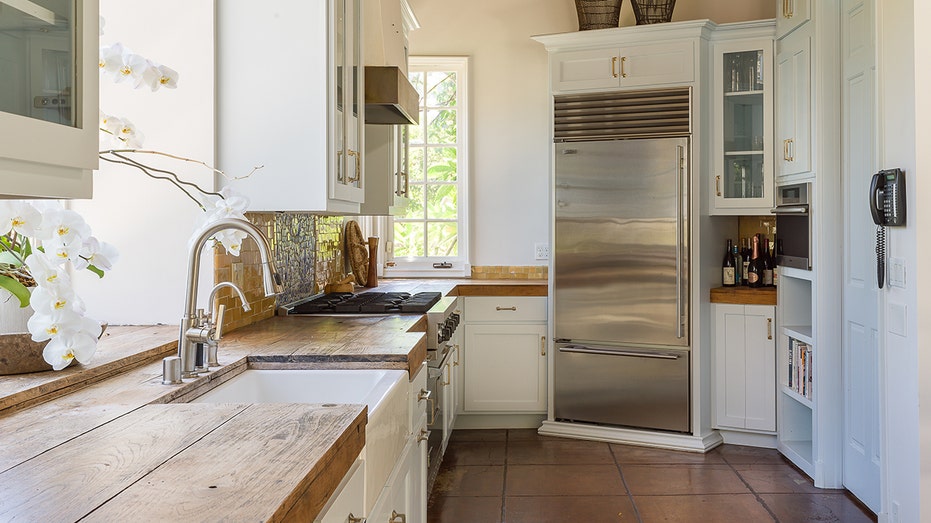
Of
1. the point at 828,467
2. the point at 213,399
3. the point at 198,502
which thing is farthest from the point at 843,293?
the point at 198,502

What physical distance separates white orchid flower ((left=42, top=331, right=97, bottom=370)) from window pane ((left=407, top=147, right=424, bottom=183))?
3.81 metres

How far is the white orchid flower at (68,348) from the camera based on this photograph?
4.66 feet

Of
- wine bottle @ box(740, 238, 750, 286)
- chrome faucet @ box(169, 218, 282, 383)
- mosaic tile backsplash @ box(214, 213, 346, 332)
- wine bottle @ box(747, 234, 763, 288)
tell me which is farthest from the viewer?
wine bottle @ box(740, 238, 750, 286)

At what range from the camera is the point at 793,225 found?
12.7 feet

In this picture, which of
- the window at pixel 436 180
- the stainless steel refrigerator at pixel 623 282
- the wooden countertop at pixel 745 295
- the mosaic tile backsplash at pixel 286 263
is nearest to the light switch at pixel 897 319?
the wooden countertop at pixel 745 295

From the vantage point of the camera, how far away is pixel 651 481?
3.67 metres

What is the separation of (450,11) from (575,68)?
3.73ft

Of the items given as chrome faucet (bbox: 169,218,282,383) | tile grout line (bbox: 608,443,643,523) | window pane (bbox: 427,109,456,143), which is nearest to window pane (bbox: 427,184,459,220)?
window pane (bbox: 427,109,456,143)

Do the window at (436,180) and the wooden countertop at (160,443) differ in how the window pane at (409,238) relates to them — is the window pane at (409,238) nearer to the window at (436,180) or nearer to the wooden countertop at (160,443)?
the window at (436,180)

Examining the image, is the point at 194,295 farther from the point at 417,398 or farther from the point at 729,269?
the point at 729,269

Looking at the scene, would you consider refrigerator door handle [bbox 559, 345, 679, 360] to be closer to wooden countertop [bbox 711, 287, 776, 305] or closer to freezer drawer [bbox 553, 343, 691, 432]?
freezer drawer [bbox 553, 343, 691, 432]

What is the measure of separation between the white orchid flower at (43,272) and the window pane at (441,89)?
394cm

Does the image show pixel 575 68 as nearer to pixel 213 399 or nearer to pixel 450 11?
pixel 450 11

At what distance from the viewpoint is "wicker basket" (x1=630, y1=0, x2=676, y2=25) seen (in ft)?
14.5
